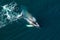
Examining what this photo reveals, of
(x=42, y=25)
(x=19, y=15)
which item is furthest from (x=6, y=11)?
(x=42, y=25)

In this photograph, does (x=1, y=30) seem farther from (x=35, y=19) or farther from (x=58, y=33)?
(x=58, y=33)

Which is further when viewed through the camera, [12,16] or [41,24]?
[12,16]

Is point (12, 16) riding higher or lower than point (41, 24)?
higher

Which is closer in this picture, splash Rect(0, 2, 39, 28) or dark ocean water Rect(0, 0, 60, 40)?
dark ocean water Rect(0, 0, 60, 40)

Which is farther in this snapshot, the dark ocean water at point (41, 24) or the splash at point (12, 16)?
the splash at point (12, 16)
